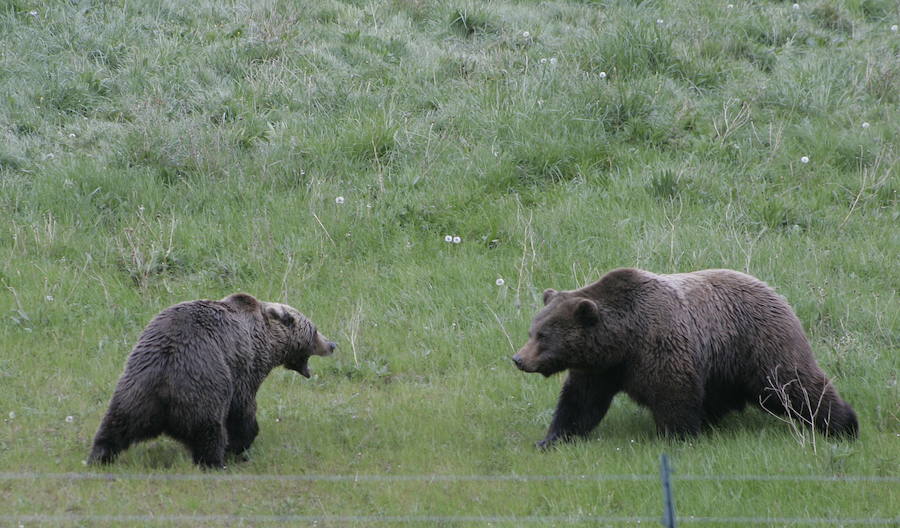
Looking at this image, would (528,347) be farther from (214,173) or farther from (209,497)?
(214,173)

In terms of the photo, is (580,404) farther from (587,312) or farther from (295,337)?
(295,337)

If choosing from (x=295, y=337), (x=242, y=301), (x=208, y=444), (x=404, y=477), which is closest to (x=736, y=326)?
(x=404, y=477)

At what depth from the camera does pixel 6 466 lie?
6484 mm

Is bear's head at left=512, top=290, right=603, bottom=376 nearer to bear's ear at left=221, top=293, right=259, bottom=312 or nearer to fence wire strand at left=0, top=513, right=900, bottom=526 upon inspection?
fence wire strand at left=0, top=513, right=900, bottom=526

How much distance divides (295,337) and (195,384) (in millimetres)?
1188

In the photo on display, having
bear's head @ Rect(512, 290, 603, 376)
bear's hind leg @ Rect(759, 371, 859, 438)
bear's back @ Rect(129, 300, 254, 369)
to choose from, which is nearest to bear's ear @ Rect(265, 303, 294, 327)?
bear's back @ Rect(129, 300, 254, 369)

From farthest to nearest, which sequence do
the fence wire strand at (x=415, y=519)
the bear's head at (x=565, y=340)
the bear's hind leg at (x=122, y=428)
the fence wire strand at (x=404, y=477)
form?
the bear's head at (x=565, y=340)
the bear's hind leg at (x=122, y=428)
the fence wire strand at (x=404, y=477)
the fence wire strand at (x=415, y=519)

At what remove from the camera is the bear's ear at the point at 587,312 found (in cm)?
686

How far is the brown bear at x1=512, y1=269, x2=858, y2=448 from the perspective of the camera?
6824 millimetres

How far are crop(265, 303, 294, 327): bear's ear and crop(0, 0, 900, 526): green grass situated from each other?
708 millimetres

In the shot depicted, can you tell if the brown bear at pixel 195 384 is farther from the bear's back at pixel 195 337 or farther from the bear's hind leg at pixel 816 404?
the bear's hind leg at pixel 816 404

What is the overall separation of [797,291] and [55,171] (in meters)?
7.22

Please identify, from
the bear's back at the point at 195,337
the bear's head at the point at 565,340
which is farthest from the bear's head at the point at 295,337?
the bear's head at the point at 565,340

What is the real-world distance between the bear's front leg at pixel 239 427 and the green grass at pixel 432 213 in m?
0.15
